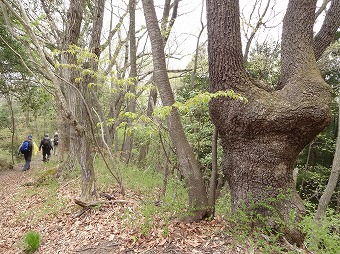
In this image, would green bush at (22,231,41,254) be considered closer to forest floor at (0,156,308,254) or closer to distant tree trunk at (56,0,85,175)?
forest floor at (0,156,308,254)

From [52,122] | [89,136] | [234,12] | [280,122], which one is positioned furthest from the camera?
[52,122]

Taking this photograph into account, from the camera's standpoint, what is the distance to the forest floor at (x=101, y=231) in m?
3.53

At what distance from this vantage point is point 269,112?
331 cm

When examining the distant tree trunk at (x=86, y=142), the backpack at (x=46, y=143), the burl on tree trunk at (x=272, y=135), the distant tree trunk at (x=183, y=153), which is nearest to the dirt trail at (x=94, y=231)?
the distant tree trunk at (x=183, y=153)

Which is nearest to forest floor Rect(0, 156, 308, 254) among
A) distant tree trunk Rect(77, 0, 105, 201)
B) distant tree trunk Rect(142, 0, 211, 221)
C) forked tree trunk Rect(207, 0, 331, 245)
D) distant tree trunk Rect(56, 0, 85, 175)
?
distant tree trunk Rect(142, 0, 211, 221)

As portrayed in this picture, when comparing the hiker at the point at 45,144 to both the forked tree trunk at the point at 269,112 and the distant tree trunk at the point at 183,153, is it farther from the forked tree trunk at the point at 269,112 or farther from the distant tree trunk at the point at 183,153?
the forked tree trunk at the point at 269,112

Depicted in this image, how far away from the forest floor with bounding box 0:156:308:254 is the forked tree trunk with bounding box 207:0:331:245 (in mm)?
675

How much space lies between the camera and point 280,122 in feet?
10.8

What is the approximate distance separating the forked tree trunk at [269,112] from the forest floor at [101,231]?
68 centimetres

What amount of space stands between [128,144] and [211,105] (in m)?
7.77

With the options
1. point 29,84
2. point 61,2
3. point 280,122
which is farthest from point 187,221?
point 29,84

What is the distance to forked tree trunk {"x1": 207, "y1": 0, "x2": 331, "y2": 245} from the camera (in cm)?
332

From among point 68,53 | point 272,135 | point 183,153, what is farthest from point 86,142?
point 272,135

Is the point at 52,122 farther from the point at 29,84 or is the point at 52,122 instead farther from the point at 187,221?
the point at 187,221
